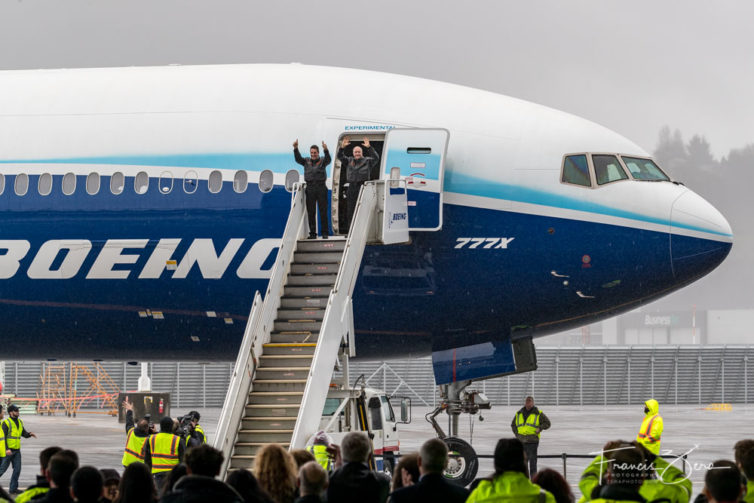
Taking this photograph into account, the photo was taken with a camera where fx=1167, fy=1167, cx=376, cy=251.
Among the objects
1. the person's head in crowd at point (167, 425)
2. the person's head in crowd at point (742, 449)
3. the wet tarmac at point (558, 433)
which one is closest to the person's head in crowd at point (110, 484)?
the person's head in crowd at point (742, 449)

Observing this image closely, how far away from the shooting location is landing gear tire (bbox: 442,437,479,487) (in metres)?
18.4

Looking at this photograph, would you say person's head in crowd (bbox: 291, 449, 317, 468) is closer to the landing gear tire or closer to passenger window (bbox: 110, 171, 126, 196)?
the landing gear tire

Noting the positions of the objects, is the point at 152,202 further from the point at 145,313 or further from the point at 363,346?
the point at 363,346

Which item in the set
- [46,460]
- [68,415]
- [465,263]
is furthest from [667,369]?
[46,460]

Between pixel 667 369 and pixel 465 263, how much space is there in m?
43.6

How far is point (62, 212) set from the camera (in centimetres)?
1944

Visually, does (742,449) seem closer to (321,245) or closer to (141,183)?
(321,245)

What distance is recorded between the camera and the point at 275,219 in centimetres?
1878

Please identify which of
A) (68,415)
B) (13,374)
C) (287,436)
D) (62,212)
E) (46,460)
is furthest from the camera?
(13,374)

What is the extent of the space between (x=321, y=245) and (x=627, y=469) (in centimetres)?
1052

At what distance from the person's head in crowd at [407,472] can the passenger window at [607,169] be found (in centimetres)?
1056

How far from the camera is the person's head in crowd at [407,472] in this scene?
9.12 metres

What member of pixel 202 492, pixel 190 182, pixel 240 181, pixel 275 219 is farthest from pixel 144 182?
pixel 202 492

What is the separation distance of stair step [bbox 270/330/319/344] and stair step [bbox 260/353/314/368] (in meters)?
0.39
